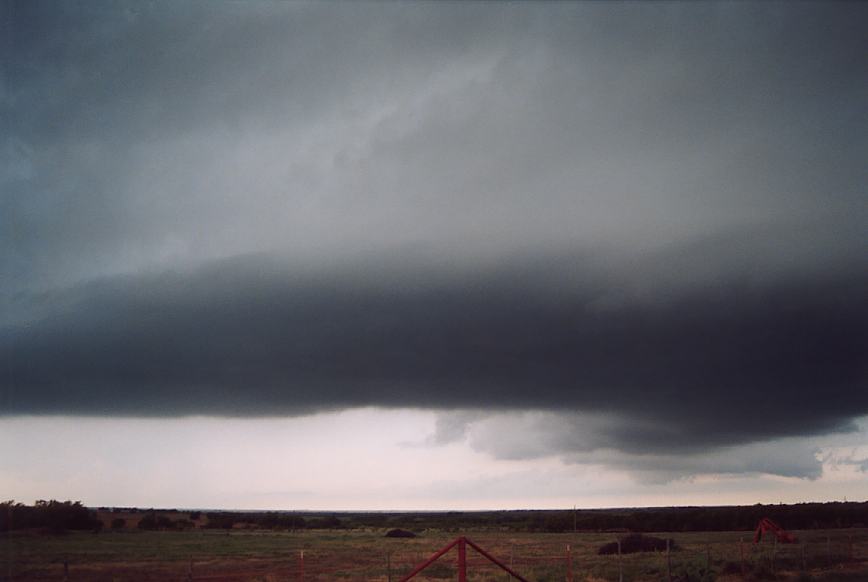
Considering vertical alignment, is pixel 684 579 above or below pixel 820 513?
above

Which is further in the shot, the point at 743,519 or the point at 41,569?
the point at 743,519

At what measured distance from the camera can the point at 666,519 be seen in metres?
142

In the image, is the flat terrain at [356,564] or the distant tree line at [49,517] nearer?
the flat terrain at [356,564]

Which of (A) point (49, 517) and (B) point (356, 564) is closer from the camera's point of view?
(B) point (356, 564)

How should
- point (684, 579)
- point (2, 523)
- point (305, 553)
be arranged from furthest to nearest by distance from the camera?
point (2, 523) → point (305, 553) → point (684, 579)

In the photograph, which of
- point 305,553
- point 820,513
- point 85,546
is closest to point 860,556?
point 305,553

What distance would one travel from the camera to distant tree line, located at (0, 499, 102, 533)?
8950 centimetres

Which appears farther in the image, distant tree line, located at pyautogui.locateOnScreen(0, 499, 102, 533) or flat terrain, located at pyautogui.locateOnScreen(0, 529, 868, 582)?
distant tree line, located at pyautogui.locateOnScreen(0, 499, 102, 533)

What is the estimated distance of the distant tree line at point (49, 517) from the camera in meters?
89.5

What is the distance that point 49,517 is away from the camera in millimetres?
94438

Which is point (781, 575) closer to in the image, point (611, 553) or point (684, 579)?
point (684, 579)

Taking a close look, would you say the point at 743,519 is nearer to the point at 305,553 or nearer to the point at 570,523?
the point at 570,523

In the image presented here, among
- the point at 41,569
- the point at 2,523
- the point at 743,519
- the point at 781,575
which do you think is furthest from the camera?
the point at 743,519

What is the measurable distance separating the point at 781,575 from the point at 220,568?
33.9m
